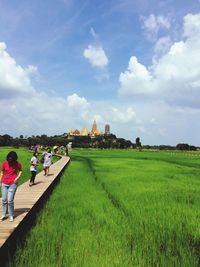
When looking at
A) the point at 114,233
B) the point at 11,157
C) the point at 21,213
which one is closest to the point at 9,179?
the point at 11,157

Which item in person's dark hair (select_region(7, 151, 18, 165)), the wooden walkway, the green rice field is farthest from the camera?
person's dark hair (select_region(7, 151, 18, 165))

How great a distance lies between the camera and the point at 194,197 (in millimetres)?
12078

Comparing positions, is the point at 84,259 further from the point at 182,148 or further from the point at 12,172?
the point at 182,148

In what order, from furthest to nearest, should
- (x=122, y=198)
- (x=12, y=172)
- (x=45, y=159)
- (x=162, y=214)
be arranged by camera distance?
(x=45, y=159) < (x=122, y=198) < (x=162, y=214) < (x=12, y=172)

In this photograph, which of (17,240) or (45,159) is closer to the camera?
(17,240)

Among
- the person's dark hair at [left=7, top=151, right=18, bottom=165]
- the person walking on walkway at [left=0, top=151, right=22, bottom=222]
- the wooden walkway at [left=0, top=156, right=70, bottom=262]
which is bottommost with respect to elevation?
the wooden walkway at [left=0, top=156, right=70, bottom=262]

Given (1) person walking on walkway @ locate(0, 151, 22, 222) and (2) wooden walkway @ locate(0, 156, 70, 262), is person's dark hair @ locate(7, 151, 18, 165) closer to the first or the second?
(1) person walking on walkway @ locate(0, 151, 22, 222)

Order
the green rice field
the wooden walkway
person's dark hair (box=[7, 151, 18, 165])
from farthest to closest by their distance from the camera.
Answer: person's dark hair (box=[7, 151, 18, 165]) → the wooden walkway → the green rice field

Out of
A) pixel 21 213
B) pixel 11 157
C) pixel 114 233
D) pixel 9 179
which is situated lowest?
pixel 114 233

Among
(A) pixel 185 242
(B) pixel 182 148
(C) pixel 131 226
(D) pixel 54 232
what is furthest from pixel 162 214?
(B) pixel 182 148

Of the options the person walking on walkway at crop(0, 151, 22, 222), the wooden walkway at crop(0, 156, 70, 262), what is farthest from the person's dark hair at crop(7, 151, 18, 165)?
the wooden walkway at crop(0, 156, 70, 262)

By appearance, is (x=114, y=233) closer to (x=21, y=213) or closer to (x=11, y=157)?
(x=21, y=213)

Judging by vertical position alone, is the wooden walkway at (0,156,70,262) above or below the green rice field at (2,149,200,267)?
above

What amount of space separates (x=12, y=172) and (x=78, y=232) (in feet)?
6.47
